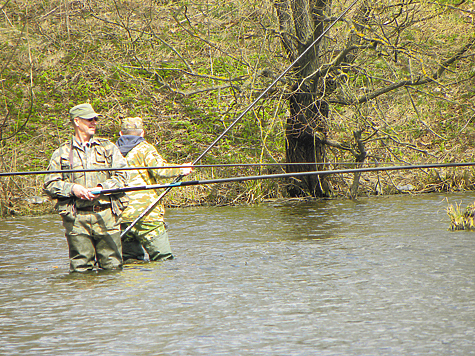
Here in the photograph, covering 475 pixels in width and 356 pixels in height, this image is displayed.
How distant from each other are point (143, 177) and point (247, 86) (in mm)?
6146

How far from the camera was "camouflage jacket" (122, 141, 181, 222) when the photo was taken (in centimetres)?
656

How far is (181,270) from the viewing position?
631 cm

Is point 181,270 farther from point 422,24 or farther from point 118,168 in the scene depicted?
point 422,24

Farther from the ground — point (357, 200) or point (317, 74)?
point (317, 74)

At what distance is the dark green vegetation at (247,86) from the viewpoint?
12.0 metres

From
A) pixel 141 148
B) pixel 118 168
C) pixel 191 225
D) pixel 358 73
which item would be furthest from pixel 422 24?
pixel 118 168

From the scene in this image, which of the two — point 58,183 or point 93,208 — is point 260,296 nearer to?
point 93,208

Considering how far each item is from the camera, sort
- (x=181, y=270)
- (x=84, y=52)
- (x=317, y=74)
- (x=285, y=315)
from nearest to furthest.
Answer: (x=285, y=315) → (x=181, y=270) → (x=317, y=74) → (x=84, y=52)

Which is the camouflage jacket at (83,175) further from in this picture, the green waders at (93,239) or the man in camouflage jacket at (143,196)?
the man in camouflage jacket at (143,196)

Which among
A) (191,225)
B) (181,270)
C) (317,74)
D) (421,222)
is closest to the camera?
(181,270)

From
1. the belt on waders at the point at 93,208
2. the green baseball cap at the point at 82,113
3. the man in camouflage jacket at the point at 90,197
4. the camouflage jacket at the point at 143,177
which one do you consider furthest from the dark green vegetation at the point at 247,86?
the belt on waders at the point at 93,208

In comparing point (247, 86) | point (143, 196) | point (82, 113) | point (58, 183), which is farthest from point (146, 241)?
point (247, 86)

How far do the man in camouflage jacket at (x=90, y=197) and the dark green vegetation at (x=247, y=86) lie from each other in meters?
5.34

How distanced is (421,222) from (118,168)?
5196mm
